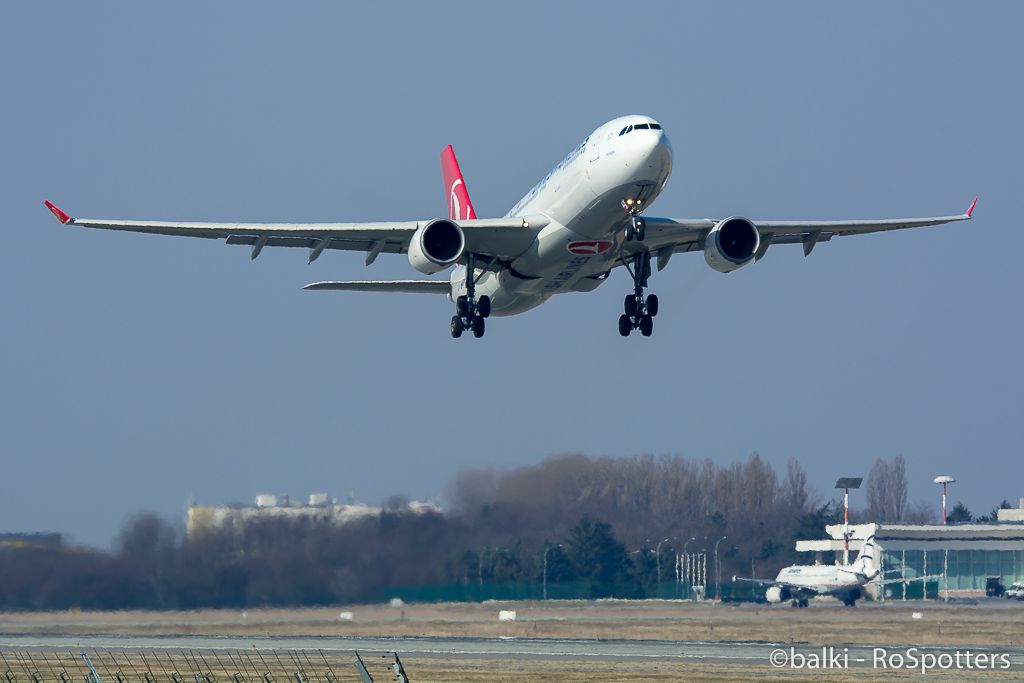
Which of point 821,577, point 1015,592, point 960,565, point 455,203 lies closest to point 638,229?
point 455,203

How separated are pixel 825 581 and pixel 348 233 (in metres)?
41.7

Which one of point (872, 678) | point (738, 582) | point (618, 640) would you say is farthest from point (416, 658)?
point (738, 582)

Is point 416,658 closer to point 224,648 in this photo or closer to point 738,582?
point 224,648

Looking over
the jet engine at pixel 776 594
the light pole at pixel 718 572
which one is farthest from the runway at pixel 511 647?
the jet engine at pixel 776 594

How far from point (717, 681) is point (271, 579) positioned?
1621 cm

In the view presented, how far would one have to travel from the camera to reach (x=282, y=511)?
46.2m

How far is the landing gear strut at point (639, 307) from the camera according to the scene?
134ft

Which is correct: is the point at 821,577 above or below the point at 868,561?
below

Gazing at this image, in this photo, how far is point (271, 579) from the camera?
147ft

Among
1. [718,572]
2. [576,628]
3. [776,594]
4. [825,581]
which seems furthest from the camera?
[825,581]

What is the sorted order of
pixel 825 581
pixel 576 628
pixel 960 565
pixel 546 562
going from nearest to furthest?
pixel 576 628 → pixel 546 562 → pixel 825 581 → pixel 960 565

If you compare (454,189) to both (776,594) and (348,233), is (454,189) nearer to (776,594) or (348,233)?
(348,233)

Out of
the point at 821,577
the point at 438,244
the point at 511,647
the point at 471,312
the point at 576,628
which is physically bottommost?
the point at 511,647

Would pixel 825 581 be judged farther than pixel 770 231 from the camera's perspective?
Yes
